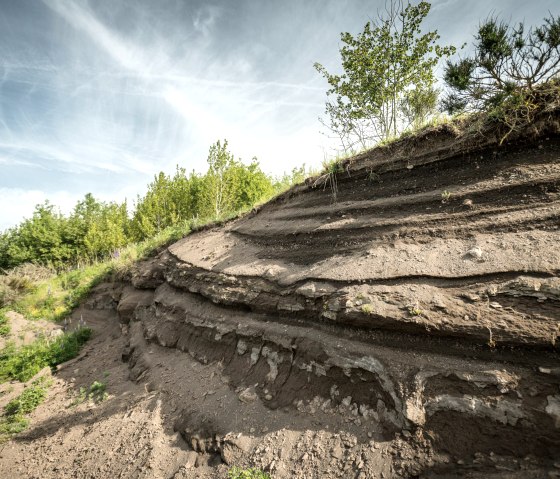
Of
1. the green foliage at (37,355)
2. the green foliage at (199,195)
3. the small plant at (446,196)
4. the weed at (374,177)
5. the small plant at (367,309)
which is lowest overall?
the green foliage at (37,355)

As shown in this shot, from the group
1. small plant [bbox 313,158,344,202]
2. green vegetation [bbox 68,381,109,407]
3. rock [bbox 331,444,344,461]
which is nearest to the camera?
rock [bbox 331,444,344,461]

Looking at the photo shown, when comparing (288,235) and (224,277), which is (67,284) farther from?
(288,235)

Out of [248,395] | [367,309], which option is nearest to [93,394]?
[248,395]

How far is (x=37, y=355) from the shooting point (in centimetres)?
702

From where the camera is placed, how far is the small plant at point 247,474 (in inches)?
111

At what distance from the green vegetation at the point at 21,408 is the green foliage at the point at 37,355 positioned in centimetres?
85

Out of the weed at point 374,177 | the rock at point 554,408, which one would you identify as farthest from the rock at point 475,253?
the weed at point 374,177

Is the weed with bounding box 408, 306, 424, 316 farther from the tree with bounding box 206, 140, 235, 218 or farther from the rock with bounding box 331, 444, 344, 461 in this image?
the tree with bounding box 206, 140, 235, 218

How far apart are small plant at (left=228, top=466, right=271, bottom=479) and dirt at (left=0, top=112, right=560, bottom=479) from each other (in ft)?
0.24

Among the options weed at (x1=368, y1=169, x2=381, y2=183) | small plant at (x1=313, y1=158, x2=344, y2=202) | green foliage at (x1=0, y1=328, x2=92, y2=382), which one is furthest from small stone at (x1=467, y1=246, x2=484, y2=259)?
green foliage at (x1=0, y1=328, x2=92, y2=382)

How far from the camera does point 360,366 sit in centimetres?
298

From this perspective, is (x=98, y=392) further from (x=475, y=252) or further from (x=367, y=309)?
(x=475, y=252)

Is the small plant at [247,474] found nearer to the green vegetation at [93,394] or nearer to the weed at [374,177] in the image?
the green vegetation at [93,394]

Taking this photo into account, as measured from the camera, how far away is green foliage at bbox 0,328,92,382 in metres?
6.57
